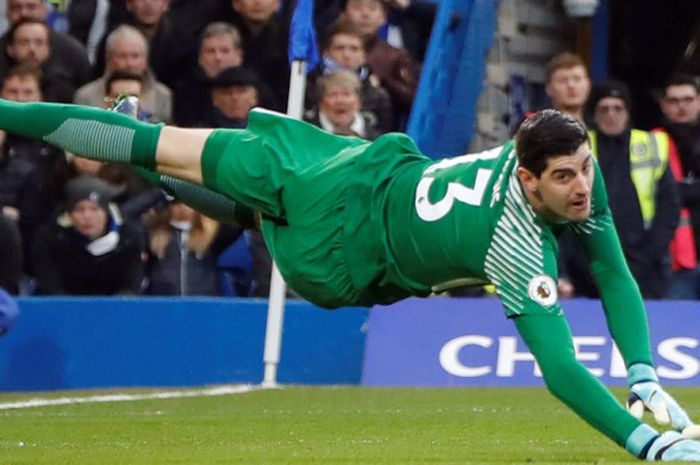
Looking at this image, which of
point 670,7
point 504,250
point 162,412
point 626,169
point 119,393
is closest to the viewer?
point 504,250

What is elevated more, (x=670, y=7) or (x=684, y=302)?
(x=670, y=7)

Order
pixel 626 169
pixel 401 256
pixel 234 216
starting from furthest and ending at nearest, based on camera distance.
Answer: pixel 626 169 < pixel 234 216 < pixel 401 256

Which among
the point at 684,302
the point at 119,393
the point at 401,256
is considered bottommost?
the point at 119,393

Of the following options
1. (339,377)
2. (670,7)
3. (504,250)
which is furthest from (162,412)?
(670,7)

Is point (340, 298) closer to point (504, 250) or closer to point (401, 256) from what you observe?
point (401, 256)

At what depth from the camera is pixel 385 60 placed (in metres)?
15.0

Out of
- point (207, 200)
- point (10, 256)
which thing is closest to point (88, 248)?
point (10, 256)

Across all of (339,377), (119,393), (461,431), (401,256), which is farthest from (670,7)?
(401,256)

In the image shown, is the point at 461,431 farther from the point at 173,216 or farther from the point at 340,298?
the point at 173,216

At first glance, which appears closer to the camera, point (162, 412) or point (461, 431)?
point (461, 431)

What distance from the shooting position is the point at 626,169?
1362 cm

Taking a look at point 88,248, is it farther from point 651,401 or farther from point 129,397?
point 651,401

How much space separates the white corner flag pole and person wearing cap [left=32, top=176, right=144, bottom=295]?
1.06 m

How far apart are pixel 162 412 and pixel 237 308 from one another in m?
2.22
